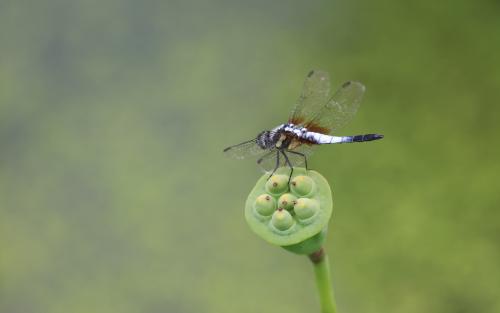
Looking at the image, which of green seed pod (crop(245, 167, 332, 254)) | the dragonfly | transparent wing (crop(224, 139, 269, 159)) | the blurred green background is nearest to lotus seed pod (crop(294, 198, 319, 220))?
green seed pod (crop(245, 167, 332, 254))

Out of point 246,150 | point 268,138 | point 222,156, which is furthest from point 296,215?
point 222,156

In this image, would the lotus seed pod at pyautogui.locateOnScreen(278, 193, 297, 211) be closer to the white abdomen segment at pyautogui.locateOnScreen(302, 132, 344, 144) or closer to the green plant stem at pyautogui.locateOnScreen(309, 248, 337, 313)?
the green plant stem at pyautogui.locateOnScreen(309, 248, 337, 313)

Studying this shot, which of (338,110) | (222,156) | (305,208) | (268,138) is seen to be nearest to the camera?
(305,208)

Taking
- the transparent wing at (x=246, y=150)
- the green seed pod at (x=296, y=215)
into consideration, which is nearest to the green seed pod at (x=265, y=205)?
the green seed pod at (x=296, y=215)

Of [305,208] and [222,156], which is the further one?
[222,156]

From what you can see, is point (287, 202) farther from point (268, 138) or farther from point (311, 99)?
point (311, 99)

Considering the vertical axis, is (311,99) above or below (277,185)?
above
